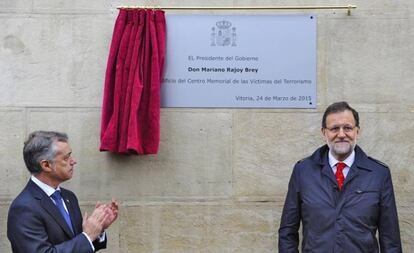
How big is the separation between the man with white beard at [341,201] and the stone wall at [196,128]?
2.54 feet

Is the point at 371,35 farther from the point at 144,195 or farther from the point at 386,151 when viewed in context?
the point at 144,195

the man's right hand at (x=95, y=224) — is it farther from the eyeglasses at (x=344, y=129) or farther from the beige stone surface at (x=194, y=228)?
the eyeglasses at (x=344, y=129)

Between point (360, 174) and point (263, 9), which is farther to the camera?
point (263, 9)

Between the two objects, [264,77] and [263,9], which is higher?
[263,9]

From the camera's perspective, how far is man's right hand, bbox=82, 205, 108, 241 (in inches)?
132

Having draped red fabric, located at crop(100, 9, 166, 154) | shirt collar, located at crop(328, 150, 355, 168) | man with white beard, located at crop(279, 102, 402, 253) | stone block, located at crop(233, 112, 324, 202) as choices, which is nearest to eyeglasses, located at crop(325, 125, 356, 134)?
man with white beard, located at crop(279, 102, 402, 253)

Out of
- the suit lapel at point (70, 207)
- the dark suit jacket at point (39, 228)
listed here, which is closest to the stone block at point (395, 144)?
the suit lapel at point (70, 207)

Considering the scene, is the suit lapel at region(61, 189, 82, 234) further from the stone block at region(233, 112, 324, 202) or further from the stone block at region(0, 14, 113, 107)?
the stone block at region(233, 112, 324, 202)

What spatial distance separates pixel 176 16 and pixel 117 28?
45cm

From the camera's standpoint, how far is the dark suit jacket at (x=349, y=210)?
3.46 m

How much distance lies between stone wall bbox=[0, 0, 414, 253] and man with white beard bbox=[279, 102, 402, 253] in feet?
2.54

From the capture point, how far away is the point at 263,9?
449 cm

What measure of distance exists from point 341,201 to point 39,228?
1718mm

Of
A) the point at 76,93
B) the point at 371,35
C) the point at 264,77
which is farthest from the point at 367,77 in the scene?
the point at 76,93
